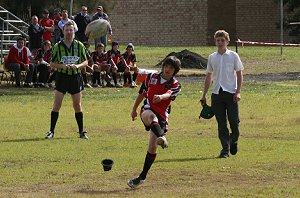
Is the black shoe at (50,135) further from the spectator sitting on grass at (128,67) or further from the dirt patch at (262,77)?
the dirt patch at (262,77)

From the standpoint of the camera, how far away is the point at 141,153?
16000 mm

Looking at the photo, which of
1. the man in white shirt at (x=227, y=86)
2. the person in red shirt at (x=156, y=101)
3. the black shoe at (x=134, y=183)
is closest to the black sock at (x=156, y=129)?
the person in red shirt at (x=156, y=101)

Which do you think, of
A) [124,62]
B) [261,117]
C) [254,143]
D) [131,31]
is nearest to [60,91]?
[254,143]

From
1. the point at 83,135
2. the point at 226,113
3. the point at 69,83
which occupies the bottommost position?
the point at 83,135

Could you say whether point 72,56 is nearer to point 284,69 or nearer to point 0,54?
point 0,54

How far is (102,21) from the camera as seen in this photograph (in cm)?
3275

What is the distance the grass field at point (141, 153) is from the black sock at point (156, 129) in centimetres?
67

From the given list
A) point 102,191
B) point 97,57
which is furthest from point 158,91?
point 97,57

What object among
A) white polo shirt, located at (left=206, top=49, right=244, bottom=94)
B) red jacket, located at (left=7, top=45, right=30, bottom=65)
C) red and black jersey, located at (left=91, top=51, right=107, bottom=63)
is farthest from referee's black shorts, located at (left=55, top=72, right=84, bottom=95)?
red and black jersey, located at (left=91, top=51, right=107, bottom=63)

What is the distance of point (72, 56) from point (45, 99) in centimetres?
944

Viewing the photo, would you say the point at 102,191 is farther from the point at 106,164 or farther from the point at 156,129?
the point at 106,164

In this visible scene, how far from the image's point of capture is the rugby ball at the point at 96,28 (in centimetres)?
3263

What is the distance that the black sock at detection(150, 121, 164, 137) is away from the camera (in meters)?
12.4

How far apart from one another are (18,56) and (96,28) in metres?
2.85
